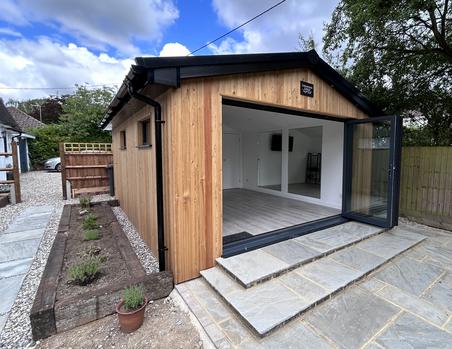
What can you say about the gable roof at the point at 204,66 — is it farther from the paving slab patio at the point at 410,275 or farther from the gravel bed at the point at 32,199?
the gravel bed at the point at 32,199

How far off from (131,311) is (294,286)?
154 centimetres

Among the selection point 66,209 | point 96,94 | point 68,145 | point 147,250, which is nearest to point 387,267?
point 147,250

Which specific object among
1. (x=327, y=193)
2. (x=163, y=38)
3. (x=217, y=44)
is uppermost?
(x=163, y=38)

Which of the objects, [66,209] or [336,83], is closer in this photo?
[336,83]

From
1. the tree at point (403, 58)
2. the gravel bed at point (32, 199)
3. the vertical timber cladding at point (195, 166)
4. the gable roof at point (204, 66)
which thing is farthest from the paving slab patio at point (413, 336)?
the gravel bed at point (32, 199)

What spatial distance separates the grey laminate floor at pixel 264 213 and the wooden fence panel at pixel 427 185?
1.41 m

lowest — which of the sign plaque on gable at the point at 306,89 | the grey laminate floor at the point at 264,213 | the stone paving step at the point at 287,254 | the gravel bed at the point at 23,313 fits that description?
the gravel bed at the point at 23,313

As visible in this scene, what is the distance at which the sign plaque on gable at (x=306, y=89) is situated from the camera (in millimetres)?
3419

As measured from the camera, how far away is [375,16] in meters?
3.88

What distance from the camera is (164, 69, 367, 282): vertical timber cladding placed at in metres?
2.43

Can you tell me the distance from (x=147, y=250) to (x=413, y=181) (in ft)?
17.0

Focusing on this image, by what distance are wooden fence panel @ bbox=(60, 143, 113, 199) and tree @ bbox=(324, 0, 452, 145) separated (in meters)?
7.24

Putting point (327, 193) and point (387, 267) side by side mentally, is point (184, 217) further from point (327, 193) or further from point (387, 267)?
point (327, 193)

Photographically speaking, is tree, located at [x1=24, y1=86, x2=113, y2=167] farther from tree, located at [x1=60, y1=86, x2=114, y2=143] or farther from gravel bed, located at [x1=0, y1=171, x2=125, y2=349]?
gravel bed, located at [x1=0, y1=171, x2=125, y2=349]
